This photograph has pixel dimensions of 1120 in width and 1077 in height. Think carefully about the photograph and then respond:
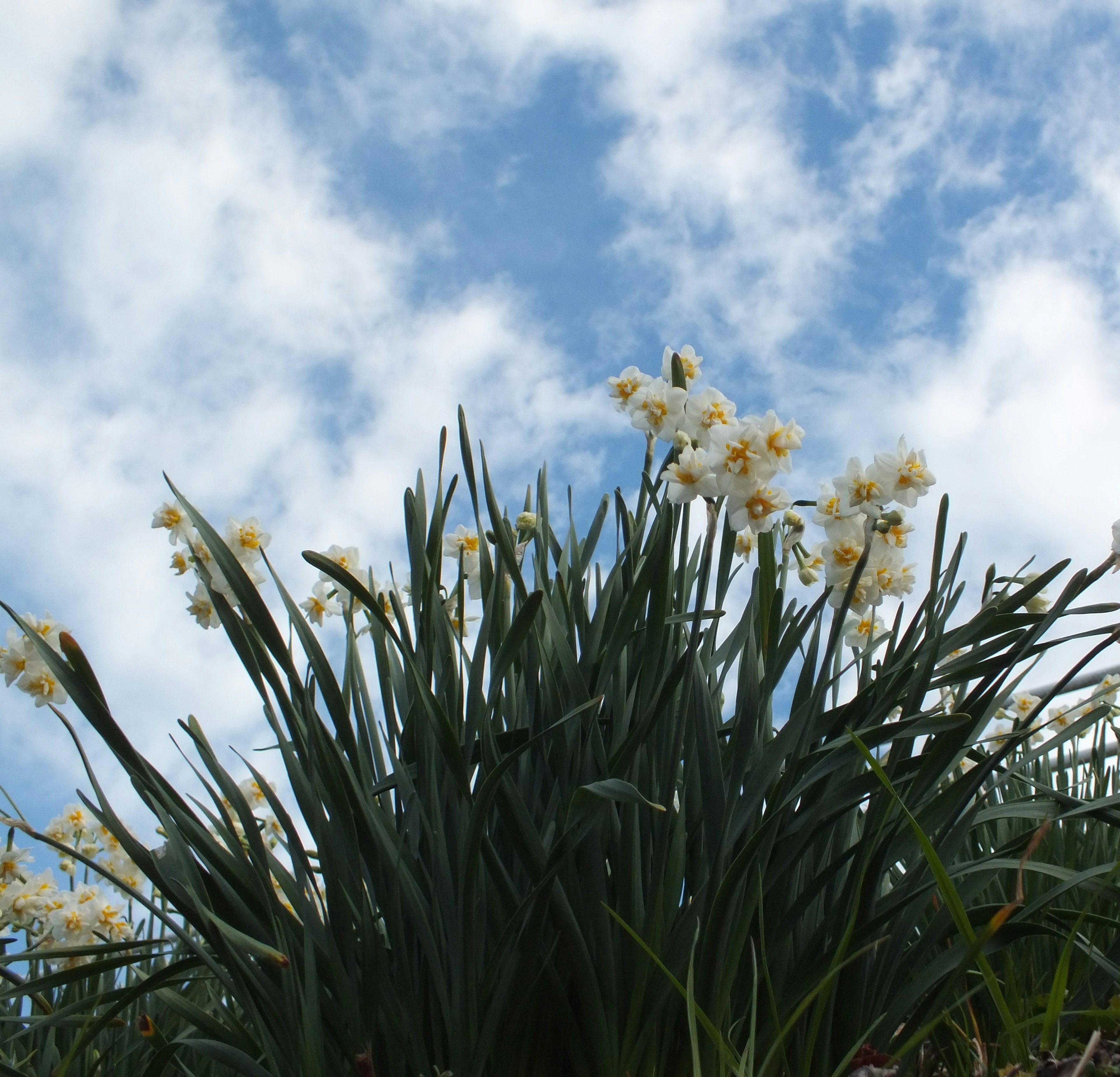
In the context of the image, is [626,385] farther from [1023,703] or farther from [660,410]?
[1023,703]

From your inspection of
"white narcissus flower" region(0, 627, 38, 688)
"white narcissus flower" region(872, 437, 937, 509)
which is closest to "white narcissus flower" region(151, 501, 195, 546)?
"white narcissus flower" region(0, 627, 38, 688)

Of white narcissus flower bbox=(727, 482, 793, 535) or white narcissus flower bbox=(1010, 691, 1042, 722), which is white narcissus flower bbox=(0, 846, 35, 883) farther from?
white narcissus flower bbox=(1010, 691, 1042, 722)

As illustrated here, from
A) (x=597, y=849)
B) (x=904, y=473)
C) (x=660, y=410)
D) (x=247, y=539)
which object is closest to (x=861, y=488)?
(x=904, y=473)

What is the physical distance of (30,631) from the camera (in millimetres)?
1364

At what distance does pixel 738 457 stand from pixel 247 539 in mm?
846

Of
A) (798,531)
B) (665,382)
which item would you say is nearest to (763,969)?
(798,531)

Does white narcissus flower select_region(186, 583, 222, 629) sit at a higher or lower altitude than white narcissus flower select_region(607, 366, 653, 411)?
lower

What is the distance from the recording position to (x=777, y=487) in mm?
1447

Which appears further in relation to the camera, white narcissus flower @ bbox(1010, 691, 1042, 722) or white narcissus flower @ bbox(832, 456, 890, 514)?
white narcissus flower @ bbox(1010, 691, 1042, 722)

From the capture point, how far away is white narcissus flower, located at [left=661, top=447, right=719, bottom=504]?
142 cm

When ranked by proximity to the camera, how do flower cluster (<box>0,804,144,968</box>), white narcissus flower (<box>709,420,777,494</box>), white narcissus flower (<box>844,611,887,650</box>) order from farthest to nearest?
flower cluster (<box>0,804,144,968</box>), white narcissus flower (<box>844,611,887,650</box>), white narcissus flower (<box>709,420,777,494</box>)

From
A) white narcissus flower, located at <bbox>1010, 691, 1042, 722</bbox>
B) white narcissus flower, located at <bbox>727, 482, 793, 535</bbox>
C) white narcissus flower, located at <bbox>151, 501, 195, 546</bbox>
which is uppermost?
white narcissus flower, located at <bbox>151, 501, 195, 546</bbox>

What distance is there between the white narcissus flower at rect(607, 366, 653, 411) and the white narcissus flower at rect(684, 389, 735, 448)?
0.25 m

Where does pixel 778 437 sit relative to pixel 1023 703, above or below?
above
